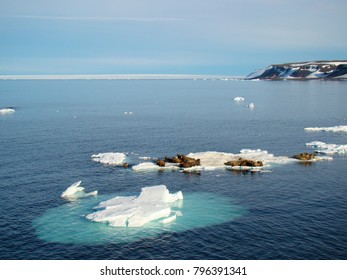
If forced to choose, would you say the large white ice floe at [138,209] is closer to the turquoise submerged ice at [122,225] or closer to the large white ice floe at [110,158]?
the turquoise submerged ice at [122,225]

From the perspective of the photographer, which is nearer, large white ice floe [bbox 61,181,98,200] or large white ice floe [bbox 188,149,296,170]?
large white ice floe [bbox 61,181,98,200]

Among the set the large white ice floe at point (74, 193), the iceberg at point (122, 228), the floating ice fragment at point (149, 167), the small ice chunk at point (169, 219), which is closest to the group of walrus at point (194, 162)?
the floating ice fragment at point (149, 167)

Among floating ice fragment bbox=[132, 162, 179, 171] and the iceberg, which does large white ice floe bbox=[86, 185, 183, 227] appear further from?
floating ice fragment bbox=[132, 162, 179, 171]

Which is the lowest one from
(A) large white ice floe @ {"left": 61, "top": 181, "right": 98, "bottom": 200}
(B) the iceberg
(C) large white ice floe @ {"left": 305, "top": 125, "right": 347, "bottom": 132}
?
(B) the iceberg

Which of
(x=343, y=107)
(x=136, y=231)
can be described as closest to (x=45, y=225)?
(x=136, y=231)

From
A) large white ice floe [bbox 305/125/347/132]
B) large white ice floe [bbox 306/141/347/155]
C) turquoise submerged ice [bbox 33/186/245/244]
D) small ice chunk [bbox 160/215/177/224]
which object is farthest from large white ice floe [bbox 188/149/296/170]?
large white ice floe [bbox 305/125/347/132]

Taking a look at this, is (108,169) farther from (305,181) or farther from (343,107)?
(343,107)

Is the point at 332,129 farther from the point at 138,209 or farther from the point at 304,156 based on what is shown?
the point at 138,209

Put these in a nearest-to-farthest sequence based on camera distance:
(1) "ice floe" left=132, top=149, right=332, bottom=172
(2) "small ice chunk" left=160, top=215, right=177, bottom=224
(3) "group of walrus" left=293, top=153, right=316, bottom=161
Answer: (2) "small ice chunk" left=160, top=215, right=177, bottom=224, (1) "ice floe" left=132, top=149, right=332, bottom=172, (3) "group of walrus" left=293, top=153, right=316, bottom=161
